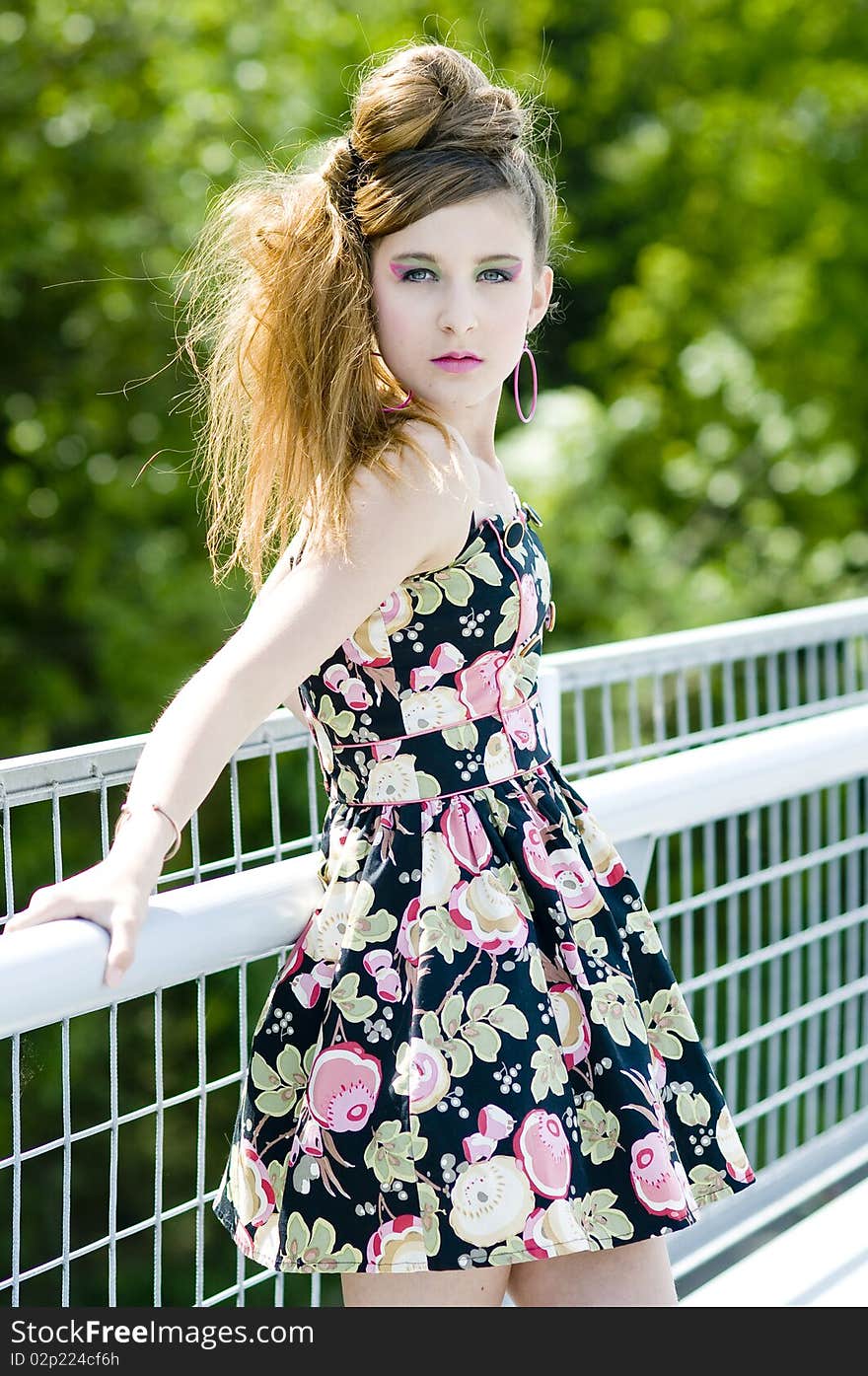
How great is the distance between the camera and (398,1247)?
1187mm

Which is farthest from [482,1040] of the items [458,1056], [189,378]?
[189,378]

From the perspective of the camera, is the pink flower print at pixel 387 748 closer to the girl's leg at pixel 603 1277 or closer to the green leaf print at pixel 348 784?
the green leaf print at pixel 348 784

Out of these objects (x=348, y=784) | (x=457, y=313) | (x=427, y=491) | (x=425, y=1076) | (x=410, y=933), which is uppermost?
(x=457, y=313)

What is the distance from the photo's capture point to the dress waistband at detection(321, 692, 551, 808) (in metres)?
1.31

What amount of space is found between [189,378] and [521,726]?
19.0 feet

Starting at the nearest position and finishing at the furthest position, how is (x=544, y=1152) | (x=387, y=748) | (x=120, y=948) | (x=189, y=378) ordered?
(x=120, y=948), (x=544, y=1152), (x=387, y=748), (x=189, y=378)

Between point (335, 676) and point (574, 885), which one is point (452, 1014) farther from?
point (335, 676)

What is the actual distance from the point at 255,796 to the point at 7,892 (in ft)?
16.2

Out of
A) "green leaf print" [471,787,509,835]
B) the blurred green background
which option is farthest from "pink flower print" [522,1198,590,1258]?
the blurred green background

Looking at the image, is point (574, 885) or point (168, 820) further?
point (574, 885)

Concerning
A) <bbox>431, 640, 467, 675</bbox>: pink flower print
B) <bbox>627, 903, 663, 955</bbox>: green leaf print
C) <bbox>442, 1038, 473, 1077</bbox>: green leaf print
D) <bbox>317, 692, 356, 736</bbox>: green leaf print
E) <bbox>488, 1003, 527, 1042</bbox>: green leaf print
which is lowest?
<bbox>442, 1038, 473, 1077</bbox>: green leaf print

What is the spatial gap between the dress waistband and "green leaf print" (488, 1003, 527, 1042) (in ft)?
0.63

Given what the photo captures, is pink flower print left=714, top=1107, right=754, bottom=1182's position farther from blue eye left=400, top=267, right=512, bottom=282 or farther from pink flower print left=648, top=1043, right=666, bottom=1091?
blue eye left=400, top=267, right=512, bottom=282

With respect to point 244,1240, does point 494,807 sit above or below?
above
